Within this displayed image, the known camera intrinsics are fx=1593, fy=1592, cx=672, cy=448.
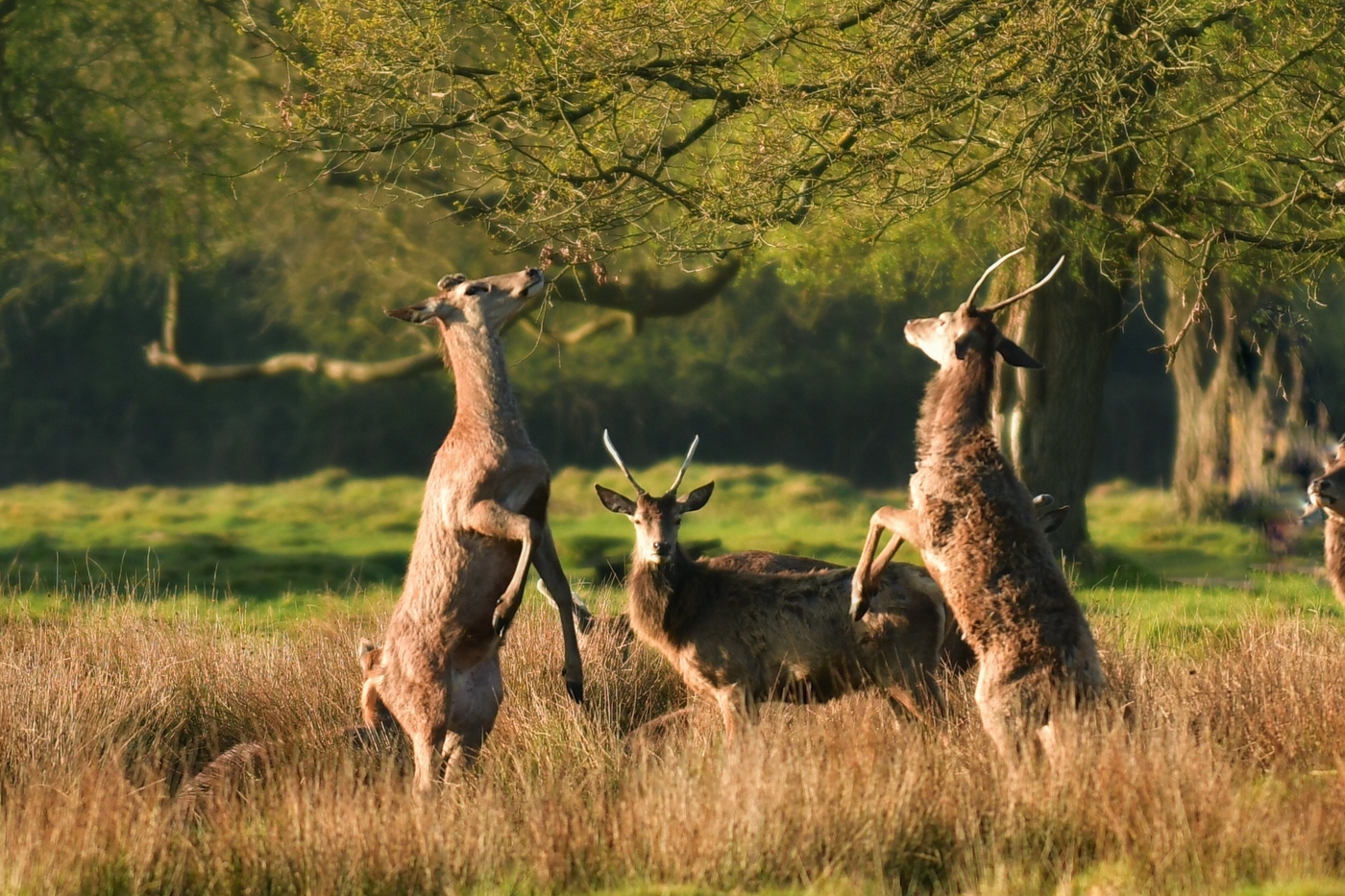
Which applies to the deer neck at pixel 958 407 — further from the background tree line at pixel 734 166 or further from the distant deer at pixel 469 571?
the background tree line at pixel 734 166

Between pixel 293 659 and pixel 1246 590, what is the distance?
361 inches

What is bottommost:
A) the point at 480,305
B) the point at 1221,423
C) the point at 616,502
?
the point at 616,502

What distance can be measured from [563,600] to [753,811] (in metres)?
1.67

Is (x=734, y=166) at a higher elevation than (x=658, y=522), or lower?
higher

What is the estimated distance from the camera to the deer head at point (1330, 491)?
9305 mm

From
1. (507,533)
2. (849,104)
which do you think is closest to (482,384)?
(507,533)

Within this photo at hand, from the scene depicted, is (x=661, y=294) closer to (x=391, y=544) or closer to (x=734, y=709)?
(x=391, y=544)

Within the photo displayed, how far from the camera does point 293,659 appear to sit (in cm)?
1049

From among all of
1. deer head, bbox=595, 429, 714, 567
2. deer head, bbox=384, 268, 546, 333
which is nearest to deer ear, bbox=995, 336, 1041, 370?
deer head, bbox=595, 429, 714, 567

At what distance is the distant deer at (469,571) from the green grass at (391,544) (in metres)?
4.98

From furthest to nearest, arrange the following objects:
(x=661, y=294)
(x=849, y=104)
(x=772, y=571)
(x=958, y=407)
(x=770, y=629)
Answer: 1. (x=661, y=294)
2. (x=849, y=104)
3. (x=772, y=571)
4. (x=770, y=629)
5. (x=958, y=407)

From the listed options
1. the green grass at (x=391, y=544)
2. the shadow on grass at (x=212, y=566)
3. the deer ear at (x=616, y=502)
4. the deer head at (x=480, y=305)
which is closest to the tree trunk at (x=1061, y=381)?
the green grass at (x=391, y=544)

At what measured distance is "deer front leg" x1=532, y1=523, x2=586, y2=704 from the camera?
7.68m

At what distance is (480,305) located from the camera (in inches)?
310
